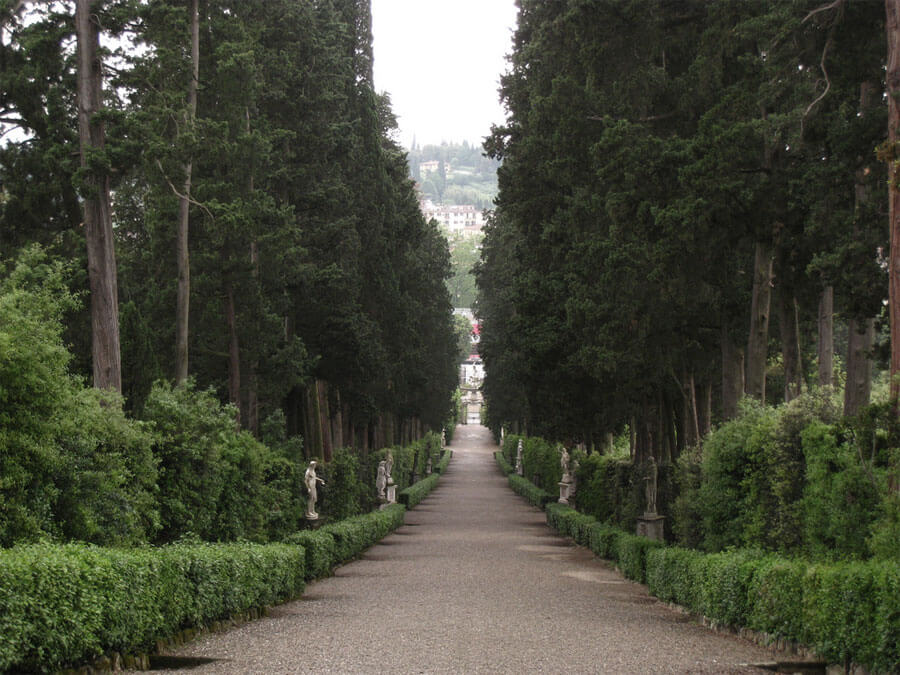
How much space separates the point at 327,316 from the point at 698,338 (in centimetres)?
1009

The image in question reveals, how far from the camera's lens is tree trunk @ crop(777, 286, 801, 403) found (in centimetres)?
1902

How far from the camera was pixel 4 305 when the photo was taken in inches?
381

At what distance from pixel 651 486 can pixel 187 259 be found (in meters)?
9.89

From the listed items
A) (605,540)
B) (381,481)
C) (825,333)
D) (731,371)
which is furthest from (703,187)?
(381,481)

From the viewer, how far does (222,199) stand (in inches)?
896

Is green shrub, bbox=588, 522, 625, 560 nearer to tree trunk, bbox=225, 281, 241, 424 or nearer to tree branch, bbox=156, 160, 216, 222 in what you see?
tree trunk, bbox=225, 281, 241, 424

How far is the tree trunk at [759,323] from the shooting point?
18.4 metres

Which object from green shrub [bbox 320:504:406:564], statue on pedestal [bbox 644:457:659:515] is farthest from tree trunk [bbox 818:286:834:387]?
green shrub [bbox 320:504:406:564]

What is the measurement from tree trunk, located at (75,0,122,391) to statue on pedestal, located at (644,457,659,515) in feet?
30.2

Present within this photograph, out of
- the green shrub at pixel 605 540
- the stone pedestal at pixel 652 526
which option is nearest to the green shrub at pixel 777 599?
the green shrub at pixel 605 540

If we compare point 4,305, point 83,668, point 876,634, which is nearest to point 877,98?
point 876,634

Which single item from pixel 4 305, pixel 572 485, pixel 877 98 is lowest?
pixel 572 485

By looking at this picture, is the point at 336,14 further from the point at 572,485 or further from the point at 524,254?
the point at 572,485

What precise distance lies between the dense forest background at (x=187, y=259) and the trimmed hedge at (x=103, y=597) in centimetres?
108
